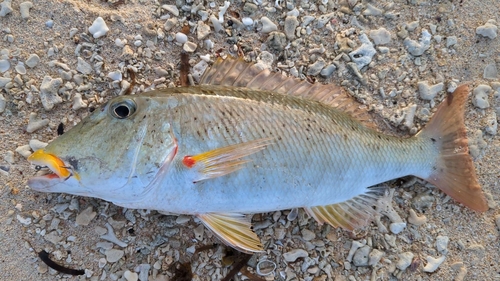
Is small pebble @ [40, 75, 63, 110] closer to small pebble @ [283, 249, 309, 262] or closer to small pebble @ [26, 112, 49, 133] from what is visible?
small pebble @ [26, 112, 49, 133]

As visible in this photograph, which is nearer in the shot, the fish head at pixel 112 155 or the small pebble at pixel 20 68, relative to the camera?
the fish head at pixel 112 155

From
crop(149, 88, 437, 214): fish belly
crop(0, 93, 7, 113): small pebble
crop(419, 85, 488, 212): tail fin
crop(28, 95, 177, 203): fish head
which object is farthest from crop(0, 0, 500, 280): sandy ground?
crop(28, 95, 177, 203): fish head

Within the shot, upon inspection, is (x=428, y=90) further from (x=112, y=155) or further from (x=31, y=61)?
(x=31, y=61)

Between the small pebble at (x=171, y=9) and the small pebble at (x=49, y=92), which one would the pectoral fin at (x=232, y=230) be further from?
the small pebble at (x=171, y=9)

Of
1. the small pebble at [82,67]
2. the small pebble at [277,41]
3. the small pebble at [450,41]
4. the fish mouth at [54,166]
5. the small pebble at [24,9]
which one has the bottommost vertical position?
the fish mouth at [54,166]

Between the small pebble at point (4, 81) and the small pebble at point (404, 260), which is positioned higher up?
the small pebble at point (4, 81)

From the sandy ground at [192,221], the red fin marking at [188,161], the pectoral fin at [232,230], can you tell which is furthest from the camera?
the sandy ground at [192,221]

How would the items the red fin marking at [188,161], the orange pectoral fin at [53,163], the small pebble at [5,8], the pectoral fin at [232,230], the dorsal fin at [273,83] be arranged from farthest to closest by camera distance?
the small pebble at [5,8] → the dorsal fin at [273,83] → the pectoral fin at [232,230] → the red fin marking at [188,161] → the orange pectoral fin at [53,163]

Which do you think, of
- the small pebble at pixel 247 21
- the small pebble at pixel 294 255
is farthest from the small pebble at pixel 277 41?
the small pebble at pixel 294 255
